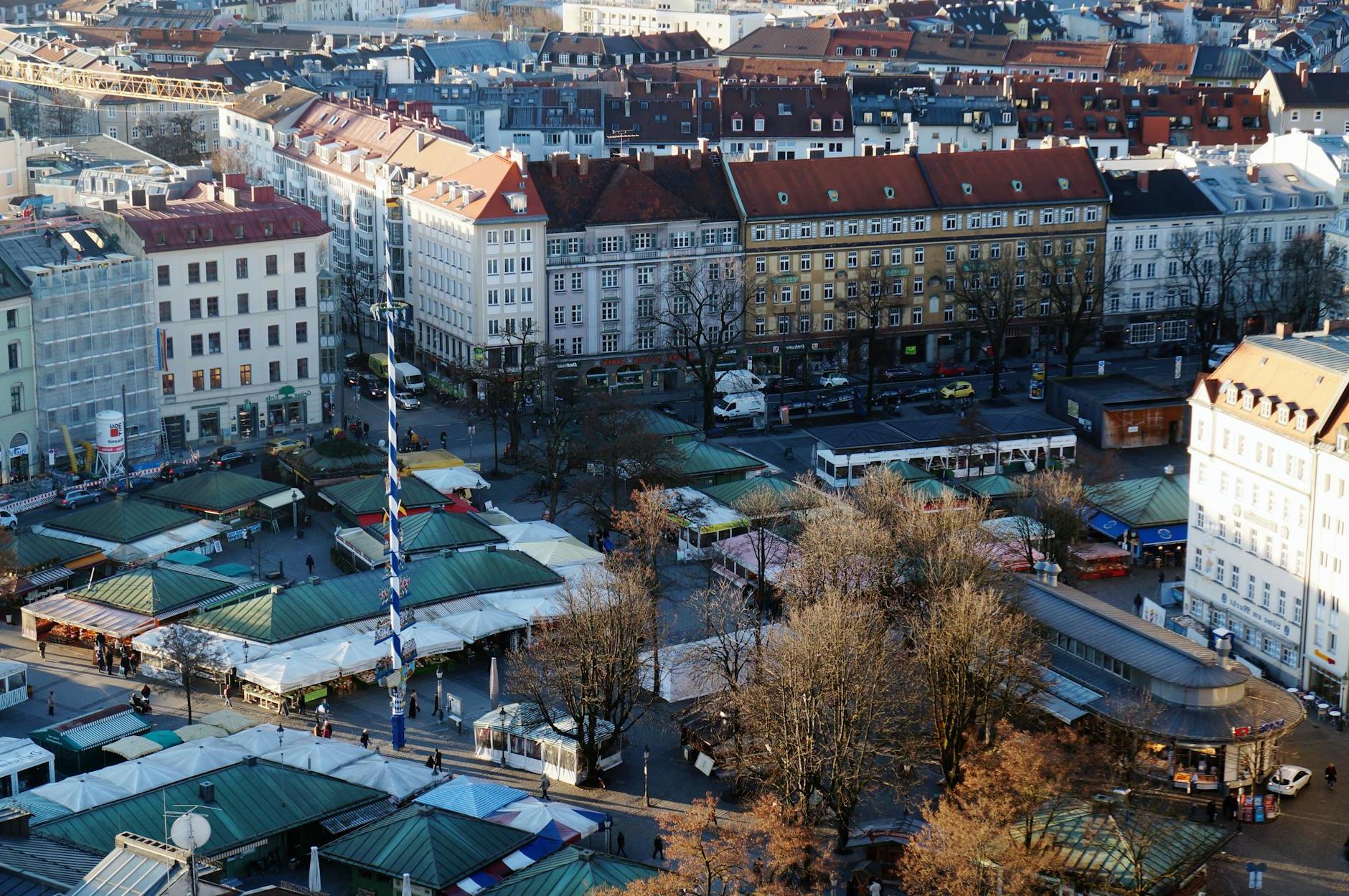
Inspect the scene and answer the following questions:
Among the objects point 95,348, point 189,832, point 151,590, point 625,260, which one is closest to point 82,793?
point 189,832

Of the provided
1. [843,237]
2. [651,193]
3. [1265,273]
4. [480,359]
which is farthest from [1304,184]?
[480,359]

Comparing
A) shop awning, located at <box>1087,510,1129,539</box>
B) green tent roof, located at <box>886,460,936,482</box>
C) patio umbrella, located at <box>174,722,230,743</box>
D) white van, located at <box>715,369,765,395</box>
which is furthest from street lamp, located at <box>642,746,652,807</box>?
white van, located at <box>715,369,765,395</box>

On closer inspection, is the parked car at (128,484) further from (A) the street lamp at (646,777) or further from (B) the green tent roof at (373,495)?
(A) the street lamp at (646,777)

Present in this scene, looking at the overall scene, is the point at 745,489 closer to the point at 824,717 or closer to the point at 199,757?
the point at 824,717

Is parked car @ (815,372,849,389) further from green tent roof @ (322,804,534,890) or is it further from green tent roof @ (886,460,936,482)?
green tent roof @ (322,804,534,890)

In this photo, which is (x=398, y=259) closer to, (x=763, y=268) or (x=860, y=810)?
(x=763, y=268)

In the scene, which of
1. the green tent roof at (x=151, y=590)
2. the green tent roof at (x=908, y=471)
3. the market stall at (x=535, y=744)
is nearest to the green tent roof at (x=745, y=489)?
the green tent roof at (x=908, y=471)

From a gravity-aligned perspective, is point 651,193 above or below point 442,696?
above
